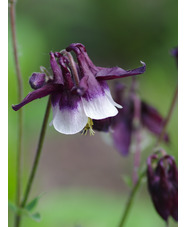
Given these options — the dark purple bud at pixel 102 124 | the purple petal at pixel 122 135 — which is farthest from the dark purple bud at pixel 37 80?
the purple petal at pixel 122 135

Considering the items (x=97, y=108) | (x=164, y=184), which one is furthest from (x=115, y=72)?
(x=164, y=184)

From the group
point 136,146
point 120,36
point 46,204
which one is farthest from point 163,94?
point 136,146

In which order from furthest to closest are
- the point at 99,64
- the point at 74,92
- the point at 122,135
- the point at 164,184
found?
the point at 99,64 < the point at 122,135 < the point at 164,184 < the point at 74,92

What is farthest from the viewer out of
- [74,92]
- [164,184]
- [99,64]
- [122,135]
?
[99,64]

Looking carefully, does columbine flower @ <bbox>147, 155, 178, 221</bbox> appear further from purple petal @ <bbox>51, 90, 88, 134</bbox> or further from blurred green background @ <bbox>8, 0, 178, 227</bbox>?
blurred green background @ <bbox>8, 0, 178, 227</bbox>

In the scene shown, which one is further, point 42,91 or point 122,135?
point 122,135

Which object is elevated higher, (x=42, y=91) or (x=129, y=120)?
(x=42, y=91)

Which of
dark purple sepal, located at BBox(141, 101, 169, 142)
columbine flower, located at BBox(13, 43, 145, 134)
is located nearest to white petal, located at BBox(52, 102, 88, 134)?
columbine flower, located at BBox(13, 43, 145, 134)

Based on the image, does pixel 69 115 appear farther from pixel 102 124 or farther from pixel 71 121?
pixel 102 124
